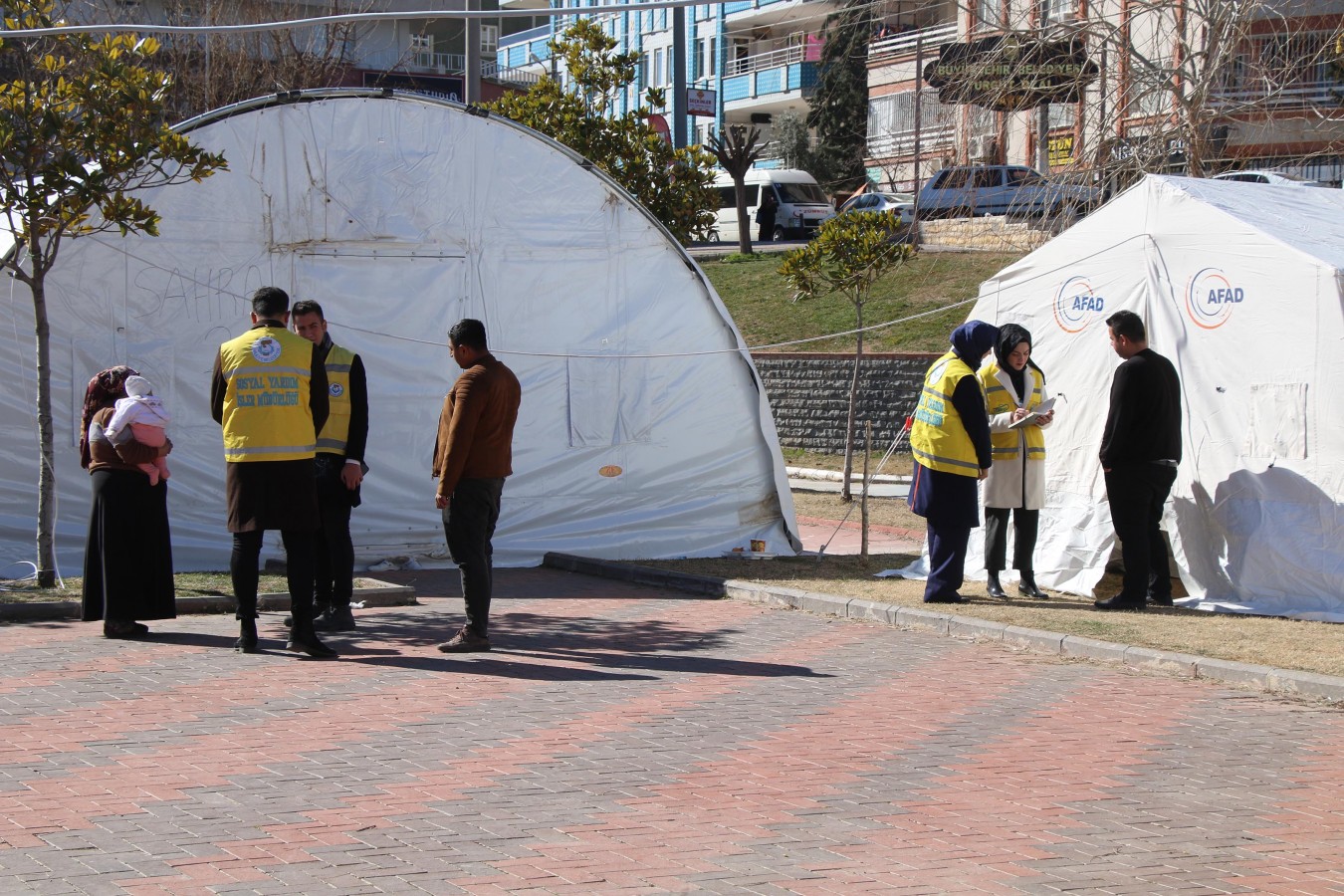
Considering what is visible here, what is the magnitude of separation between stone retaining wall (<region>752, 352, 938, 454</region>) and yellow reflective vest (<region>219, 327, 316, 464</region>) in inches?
609

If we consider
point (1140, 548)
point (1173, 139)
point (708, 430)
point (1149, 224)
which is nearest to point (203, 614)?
point (708, 430)

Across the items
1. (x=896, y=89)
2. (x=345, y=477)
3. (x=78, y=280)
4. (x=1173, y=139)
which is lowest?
(x=345, y=477)

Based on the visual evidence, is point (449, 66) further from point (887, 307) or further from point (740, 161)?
point (887, 307)

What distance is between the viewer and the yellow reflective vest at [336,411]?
353 inches

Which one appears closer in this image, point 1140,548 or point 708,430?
point 1140,548

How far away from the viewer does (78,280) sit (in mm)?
11555

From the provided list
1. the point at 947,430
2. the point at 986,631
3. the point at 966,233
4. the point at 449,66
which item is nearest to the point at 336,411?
the point at 947,430

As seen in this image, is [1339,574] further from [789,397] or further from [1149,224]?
[789,397]

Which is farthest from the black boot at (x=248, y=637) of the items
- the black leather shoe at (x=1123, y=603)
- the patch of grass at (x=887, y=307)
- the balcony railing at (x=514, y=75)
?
the balcony railing at (x=514, y=75)

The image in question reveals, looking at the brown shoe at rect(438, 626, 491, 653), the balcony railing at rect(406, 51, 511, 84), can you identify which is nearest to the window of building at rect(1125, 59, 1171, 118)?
the brown shoe at rect(438, 626, 491, 653)

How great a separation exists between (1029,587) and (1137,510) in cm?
106

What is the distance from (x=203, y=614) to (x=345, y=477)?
6.03 feet

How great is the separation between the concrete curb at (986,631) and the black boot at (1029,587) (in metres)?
1.33

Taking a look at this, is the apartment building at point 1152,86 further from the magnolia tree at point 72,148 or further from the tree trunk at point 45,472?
the tree trunk at point 45,472
